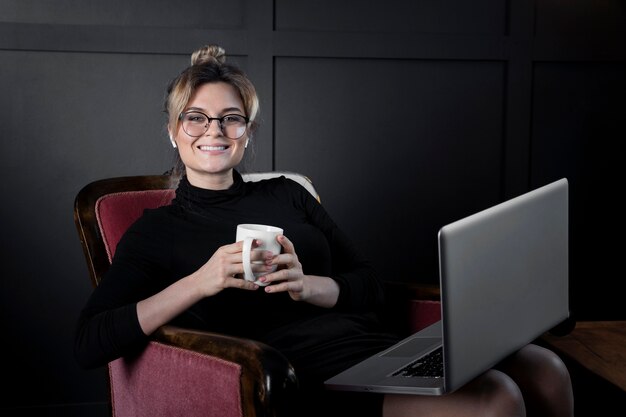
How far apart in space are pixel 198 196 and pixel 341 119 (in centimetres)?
118

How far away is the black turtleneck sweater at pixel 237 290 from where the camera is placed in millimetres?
1655

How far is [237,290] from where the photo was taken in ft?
5.90

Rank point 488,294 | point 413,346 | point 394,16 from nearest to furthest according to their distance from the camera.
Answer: point 488,294
point 413,346
point 394,16

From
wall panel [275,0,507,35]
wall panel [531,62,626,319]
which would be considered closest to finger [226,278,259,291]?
wall panel [275,0,507,35]

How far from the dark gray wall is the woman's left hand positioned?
1.20 m

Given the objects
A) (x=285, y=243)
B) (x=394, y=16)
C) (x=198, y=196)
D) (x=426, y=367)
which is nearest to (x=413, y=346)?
(x=426, y=367)

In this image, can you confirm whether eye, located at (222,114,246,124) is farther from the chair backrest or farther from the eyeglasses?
the chair backrest

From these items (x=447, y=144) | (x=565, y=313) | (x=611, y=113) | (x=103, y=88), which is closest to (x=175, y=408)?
(x=565, y=313)

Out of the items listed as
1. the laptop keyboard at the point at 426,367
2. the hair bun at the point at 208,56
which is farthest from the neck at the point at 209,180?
the laptop keyboard at the point at 426,367

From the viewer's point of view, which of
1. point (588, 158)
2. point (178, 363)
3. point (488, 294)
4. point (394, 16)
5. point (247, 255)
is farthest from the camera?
point (588, 158)

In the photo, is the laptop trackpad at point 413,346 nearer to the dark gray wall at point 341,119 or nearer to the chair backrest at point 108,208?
the chair backrest at point 108,208

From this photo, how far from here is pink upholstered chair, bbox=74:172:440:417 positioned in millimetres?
1409

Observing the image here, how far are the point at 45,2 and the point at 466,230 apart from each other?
205 centimetres

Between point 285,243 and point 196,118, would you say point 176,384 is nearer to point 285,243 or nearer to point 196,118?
point 285,243
